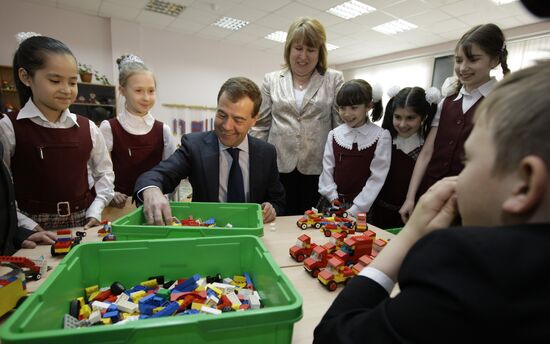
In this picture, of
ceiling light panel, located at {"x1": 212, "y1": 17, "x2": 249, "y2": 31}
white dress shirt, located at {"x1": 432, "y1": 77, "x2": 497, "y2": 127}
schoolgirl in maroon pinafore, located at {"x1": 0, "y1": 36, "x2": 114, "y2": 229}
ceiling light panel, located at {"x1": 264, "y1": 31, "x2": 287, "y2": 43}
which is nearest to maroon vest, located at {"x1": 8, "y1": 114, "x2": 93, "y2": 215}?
schoolgirl in maroon pinafore, located at {"x1": 0, "y1": 36, "x2": 114, "y2": 229}

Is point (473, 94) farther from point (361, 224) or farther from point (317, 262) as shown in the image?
point (317, 262)

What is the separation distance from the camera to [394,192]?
6.47ft

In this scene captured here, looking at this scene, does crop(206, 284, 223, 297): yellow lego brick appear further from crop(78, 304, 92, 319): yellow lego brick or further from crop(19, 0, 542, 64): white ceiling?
crop(19, 0, 542, 64): white ceiling

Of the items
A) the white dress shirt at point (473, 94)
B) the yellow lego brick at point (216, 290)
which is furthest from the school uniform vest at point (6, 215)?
the white dress shirt at point (473, 94)

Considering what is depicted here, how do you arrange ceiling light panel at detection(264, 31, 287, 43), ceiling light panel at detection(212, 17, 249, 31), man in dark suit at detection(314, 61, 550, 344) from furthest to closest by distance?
ceiling light panel at detection(264, 31, 287, 43) < ceiling light panel at detection(212, 17, 249, 31) < man in dark suit at detection(314, 61, 550, 344)

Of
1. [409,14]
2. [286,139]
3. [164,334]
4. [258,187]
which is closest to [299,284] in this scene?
[164,334]

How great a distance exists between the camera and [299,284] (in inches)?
32.4

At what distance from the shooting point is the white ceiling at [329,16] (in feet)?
14.4

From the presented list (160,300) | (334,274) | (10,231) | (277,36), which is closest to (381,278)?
(334,274)

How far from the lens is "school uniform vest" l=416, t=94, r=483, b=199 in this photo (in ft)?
5.16

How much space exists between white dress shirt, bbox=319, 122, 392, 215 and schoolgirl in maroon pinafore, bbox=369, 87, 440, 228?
0.14 metres

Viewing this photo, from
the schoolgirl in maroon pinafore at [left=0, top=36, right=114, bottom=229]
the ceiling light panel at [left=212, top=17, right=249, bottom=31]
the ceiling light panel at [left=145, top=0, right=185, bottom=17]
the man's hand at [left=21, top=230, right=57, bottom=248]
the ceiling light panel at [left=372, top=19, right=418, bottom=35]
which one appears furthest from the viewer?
the ceiling light panel at [left=212, top=17, right=249, bottom=31]

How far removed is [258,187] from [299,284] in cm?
80

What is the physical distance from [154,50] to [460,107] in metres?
6.18
